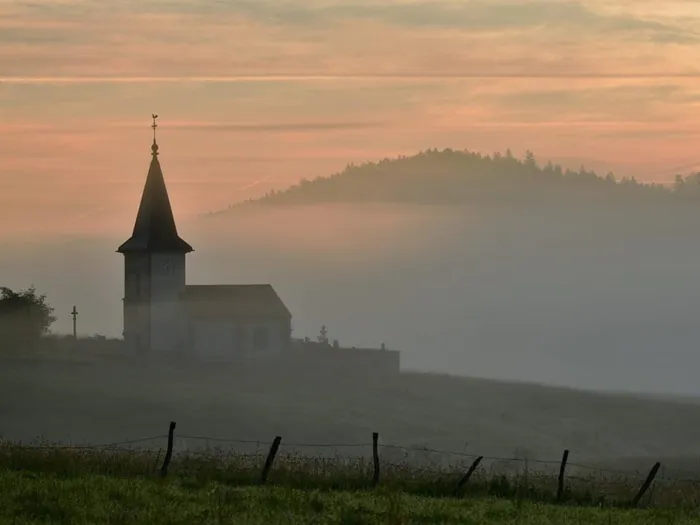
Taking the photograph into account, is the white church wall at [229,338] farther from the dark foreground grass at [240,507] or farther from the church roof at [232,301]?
the dark foreground grass at [240,507]

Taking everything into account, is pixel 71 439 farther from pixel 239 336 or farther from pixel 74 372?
pixel 239 336

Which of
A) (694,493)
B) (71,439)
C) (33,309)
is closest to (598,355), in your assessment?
(33,309)

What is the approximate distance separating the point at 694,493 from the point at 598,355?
155 m

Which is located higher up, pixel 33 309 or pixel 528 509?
pixel 33 309

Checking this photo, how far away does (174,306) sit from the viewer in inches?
4040

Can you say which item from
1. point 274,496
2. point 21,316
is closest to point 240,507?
point 274,496

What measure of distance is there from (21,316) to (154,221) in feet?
35.1

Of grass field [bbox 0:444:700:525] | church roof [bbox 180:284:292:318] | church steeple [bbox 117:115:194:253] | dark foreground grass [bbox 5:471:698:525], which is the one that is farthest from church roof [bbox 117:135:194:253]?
dark foreground grass [bbox 5:471:698:525]

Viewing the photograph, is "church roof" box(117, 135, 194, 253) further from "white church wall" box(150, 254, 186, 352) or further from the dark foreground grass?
the dark foreground grass

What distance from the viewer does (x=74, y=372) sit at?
91.5 metres

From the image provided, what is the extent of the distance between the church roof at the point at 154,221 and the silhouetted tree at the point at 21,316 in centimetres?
669

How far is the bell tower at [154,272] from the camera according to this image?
3989 inches

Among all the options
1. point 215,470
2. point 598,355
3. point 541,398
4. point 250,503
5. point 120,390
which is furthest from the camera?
point 598,355

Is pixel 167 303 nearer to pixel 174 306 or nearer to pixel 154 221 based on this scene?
pixel 174 306
